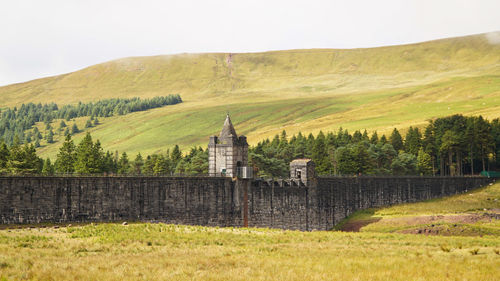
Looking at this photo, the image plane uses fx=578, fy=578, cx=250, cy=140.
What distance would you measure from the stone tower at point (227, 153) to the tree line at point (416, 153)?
3978cm

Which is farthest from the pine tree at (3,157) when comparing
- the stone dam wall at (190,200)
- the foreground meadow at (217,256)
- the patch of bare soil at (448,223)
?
the patch of bare soil at (448,223)

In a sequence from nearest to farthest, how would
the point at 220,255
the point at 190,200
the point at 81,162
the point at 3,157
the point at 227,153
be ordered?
the point at 220,255 → the point at 190,200 → the point at 227,153 → the point at 3,157 → the point at 81,162

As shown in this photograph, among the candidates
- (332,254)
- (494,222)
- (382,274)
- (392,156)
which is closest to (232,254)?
(332,254)

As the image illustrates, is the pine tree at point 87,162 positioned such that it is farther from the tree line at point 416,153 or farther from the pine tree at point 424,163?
the pine tree at point 424,163

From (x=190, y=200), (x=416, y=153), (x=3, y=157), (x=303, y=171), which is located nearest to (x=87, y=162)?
(x=3, y=157)

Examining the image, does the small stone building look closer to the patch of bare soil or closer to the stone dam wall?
the stone dam wall

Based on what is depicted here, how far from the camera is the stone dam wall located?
157 feet

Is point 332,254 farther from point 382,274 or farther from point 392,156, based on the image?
point 392,156

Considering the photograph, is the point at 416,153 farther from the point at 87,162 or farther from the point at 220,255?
the point at 220,255

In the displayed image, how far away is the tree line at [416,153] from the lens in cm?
11144

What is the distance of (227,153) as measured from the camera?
219 ft

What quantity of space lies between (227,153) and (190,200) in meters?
9.44

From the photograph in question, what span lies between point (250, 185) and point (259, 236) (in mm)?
A: 14818

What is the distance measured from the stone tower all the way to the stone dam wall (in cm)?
241
